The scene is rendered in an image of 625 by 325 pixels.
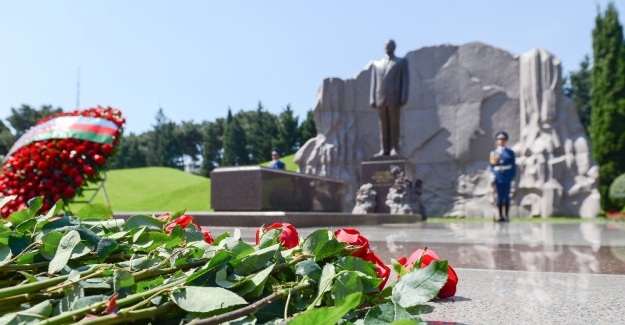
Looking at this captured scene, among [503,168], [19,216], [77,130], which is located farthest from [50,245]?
[503,168]

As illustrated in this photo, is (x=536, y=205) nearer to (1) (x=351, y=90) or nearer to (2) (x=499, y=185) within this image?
(2) (x=499, y=185)

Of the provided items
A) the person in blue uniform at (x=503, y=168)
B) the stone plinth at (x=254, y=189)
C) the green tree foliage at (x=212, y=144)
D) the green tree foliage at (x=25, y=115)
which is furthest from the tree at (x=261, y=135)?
the stone plinth at (x=254, y=189)

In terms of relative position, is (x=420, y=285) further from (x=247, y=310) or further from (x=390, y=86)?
(x=390, y=86)

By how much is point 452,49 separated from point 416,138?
3.36 m

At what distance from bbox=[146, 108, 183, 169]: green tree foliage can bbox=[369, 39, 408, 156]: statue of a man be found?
3613 centimetres

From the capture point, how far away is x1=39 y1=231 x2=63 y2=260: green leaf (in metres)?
0.83

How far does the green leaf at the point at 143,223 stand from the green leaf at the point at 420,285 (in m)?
0.51

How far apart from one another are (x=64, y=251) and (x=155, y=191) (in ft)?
83.5

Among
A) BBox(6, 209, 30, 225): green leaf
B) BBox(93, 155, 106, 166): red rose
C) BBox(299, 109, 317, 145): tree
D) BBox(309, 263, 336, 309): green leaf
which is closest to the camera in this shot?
BBox(309, 263, 336, 309): green leaf

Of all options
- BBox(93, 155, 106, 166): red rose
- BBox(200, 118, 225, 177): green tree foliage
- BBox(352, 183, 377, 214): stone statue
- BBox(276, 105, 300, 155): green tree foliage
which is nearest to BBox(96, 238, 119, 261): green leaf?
BBox(93, 155, 106, 166): red rose

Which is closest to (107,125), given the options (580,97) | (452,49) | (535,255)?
(535,255)

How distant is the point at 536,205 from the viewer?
51.3 ft

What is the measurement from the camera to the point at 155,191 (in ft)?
82.5

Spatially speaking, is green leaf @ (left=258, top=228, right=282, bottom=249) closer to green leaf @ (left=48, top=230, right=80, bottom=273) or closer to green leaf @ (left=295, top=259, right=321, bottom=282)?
green leaf @ (left=295, top=259, right=321, bottom=282)
